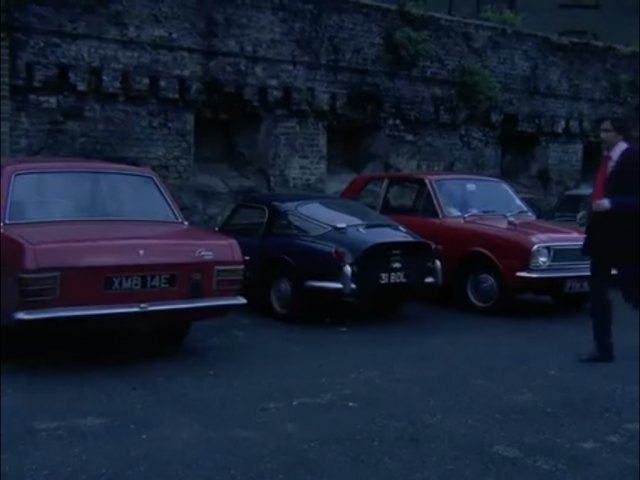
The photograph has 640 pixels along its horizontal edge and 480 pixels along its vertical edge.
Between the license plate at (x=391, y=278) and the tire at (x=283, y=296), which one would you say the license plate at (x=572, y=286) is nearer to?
the license plate at (x=391, y=278)

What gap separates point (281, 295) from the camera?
10445mm

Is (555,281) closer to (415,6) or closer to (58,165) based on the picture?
(415,6)

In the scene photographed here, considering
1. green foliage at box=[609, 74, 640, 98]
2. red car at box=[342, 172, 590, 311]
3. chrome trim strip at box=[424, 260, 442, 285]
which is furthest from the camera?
chrome trim strip at box=[424, 260, 442, 285]

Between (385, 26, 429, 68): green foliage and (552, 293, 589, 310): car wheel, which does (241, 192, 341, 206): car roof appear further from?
(552, 293, 589, 310): car wheel

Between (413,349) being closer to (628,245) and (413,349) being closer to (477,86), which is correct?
(477,86)

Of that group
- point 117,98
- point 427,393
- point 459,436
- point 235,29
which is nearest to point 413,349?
point 427,393

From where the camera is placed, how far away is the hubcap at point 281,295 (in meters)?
10.4

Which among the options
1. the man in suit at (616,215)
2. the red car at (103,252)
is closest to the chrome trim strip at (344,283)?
the red car at (103,252)

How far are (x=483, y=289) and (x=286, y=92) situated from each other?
5775 mm

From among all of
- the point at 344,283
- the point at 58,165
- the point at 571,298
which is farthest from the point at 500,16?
the point at 344,283

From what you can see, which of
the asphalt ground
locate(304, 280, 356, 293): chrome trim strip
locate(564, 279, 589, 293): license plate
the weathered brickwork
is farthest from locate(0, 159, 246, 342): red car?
locate(564, 279, 589, 293): license plate

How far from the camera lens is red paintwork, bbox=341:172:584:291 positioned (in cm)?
458

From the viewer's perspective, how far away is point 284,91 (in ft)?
42.9

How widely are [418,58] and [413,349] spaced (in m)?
3.69
